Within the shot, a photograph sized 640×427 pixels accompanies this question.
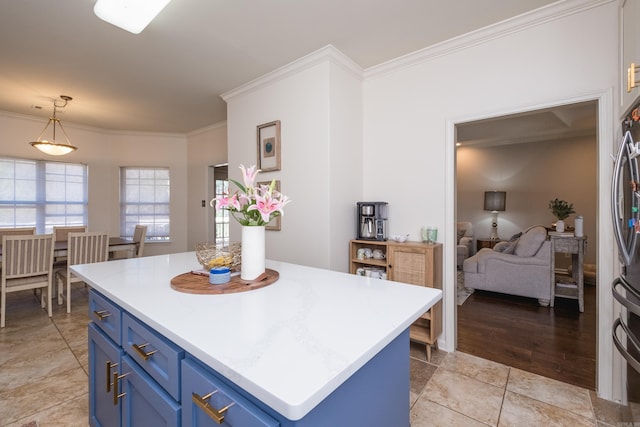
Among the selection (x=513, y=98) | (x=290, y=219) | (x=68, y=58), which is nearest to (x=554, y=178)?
(x=513, y=98)

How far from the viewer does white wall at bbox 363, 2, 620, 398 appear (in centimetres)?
189

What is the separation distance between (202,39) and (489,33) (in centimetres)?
230

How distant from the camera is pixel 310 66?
271cm

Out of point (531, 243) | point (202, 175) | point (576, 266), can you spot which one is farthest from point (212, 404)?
point (202, 175)

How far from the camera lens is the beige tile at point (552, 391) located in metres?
1.80

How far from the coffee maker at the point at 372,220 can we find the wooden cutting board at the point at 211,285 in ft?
4.82

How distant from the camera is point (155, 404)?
3.15ft

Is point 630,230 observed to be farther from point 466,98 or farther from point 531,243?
point 531,243

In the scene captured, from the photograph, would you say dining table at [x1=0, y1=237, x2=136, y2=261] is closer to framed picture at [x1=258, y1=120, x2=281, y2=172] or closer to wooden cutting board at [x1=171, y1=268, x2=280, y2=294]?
framed picture at [x1=258, y1=120, x2=281, y2=172]

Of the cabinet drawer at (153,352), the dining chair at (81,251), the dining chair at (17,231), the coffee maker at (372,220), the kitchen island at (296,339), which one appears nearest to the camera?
the kitchen island at (296,339)

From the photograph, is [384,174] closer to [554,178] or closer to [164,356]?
[164,356]

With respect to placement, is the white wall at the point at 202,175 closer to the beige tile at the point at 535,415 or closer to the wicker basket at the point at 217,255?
the wicker basket at the point at 217,255

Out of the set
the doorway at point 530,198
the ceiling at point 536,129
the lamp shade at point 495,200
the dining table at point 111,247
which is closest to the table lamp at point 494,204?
the lamp shade at point 495,200

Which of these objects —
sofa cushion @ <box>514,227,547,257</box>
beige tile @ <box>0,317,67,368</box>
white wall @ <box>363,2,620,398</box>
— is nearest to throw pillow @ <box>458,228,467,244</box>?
sofa cushion @ <box>514,227,547,257</box>
